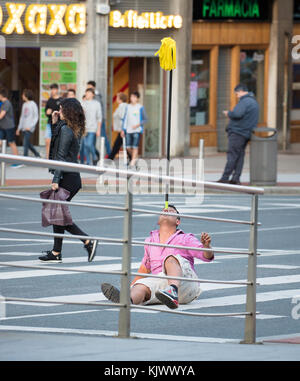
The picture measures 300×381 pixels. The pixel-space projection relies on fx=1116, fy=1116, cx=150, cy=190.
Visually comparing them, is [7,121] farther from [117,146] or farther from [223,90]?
[223,90]

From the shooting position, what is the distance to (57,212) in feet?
36.2

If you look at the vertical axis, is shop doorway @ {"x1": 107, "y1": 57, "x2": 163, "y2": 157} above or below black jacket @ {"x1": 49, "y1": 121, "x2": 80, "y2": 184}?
above

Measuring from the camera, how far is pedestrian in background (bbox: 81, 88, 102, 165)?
24.1 metres

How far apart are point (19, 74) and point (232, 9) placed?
6.41 metres

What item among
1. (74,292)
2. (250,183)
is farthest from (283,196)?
(74,292)

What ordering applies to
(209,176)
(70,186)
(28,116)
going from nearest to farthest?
(70,186) < (209,176) < (28,116)

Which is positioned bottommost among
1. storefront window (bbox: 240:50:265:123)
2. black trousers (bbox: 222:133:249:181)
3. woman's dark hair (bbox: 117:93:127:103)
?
black trousers (bbox: 222:133:249:181)

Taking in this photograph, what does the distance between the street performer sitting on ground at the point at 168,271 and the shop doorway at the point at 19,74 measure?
17.9m

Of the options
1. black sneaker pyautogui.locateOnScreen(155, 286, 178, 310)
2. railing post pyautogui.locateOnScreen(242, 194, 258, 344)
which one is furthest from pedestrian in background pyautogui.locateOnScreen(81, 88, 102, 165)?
railing post pyautogui.locateOnScreen(242, 194, 258, 344)

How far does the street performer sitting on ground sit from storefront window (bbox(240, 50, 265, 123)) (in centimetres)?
2219

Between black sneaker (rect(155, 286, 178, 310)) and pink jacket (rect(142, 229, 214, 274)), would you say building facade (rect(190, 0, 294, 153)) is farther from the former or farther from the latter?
black sneaker (rect(155, 286, 178, 310))

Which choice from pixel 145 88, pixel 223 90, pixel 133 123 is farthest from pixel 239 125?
pixel 223 90

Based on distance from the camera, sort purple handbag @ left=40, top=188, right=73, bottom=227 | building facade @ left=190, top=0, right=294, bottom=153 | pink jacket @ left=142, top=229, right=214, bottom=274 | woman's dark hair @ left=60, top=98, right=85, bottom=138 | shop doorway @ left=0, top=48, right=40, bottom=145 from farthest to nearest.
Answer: building facade @ left=190, top=0, right=294, bottom=153, shop doorway @ left=0, top=48, right=40, bottom=145, woman's dark hair @ left=60, top=98, right=85, bottom=138, purple handbag @ left=40, top=188, right=73, bottom=227, pink jacket @ left=142, top=229, right=214, bottom=274
